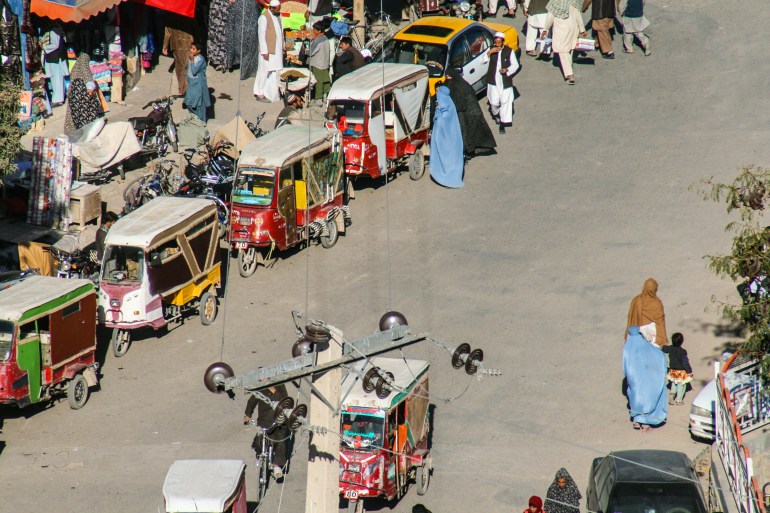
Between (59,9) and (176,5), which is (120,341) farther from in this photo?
(176,5)

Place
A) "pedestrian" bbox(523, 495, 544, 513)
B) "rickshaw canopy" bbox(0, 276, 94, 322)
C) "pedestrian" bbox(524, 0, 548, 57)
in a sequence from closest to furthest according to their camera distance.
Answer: "pedestrian" bbox(523, 495, 544, 513) < "rickshaw canopy" bbox(0, 276, 94, 322) < "pedestrian" bbox(524, 0, 548, 57)

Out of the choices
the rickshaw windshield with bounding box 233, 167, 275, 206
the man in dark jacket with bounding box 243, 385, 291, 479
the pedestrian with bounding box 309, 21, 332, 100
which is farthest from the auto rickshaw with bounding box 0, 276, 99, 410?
the pedestrian with bounding box 309, 21, 332, 100

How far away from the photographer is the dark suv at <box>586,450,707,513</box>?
13.9 metres

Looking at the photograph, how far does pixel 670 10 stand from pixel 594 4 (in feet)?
11.9

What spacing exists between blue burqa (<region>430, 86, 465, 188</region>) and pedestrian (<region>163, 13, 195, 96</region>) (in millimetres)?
5479

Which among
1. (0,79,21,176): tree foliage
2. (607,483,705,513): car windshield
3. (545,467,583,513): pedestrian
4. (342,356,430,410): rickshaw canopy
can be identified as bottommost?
(545,467,583,513): pedestrian

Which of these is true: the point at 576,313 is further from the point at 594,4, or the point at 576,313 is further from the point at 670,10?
the point at 670,10

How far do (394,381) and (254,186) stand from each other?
19.3 ft

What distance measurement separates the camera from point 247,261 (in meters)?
20.5

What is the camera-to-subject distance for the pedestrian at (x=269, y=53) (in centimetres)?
2552

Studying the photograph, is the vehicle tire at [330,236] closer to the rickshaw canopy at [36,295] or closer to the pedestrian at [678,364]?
the rickshaw canopy at [36,295]

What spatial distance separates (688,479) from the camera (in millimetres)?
14062

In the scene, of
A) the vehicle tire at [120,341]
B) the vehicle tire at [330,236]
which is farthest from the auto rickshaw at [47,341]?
the vehicle tire at [330,236]

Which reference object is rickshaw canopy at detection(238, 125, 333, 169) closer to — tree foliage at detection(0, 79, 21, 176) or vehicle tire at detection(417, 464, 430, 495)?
tree foliage at detection(0, 79, 21, 176)
